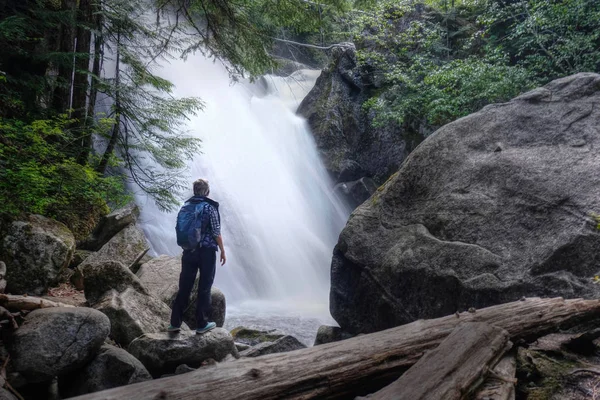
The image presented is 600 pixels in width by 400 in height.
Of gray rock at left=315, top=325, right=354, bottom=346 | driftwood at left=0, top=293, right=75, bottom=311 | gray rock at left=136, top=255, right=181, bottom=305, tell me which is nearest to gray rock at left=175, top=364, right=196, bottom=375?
driftwood at left=0, top=293, right=75, bottom=311

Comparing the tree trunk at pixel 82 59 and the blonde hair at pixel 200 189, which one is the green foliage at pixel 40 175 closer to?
the tree trunk at pixel 82 59

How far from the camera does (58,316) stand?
4.00 metres

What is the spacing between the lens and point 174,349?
4.91 m

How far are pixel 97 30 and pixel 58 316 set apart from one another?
6724 mm

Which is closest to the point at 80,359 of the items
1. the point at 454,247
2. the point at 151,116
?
the point at 454,247

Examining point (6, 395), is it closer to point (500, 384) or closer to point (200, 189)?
point (200, 189)

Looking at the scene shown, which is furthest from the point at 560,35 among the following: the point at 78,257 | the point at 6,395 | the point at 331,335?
the point at 6,395

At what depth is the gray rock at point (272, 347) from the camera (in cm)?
621

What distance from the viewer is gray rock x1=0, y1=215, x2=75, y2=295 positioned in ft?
17.6

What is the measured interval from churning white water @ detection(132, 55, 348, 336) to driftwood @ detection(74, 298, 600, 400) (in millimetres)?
6949

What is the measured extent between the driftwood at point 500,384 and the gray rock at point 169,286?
484 centimetres

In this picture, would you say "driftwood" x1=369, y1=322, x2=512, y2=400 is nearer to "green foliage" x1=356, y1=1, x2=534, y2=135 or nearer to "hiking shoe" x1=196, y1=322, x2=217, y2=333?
"hiking shoe" x1=196, y1=322, x2=217, y2=333

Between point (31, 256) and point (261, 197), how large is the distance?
416 inches

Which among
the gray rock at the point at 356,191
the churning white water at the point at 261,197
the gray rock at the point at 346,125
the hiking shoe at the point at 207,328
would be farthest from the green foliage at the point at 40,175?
the gray rock at the point at 346,125
